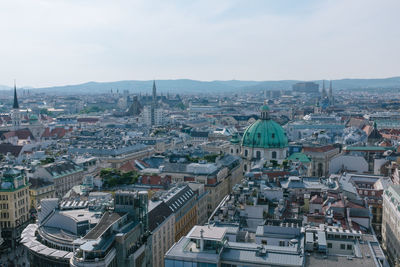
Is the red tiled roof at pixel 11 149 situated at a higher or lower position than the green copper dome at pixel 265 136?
lower

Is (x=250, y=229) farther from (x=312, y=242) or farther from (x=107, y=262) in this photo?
(x=107, y=262)

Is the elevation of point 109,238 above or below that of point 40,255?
above

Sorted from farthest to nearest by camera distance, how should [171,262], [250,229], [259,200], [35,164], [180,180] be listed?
1. [35,164]
2. [180,180]
3. [259,200]
4. [250,229]
5. [171,262]

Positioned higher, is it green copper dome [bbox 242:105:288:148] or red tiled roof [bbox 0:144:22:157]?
green copper dome [bbox 242:105:288:148]

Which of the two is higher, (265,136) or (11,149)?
(265,136)

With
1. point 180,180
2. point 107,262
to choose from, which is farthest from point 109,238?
point 180,180

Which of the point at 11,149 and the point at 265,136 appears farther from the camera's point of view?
the point at 11,149

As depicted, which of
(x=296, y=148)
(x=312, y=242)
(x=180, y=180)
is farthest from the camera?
(x=296, y=148)

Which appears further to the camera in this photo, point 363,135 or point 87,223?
point 363,135

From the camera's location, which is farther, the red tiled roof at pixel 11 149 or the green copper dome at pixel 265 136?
the red tiled roof at pixel 11 149

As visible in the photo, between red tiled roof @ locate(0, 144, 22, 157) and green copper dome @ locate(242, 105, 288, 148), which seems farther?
red tiled roof @ locate(0, 144, 22, 157)
